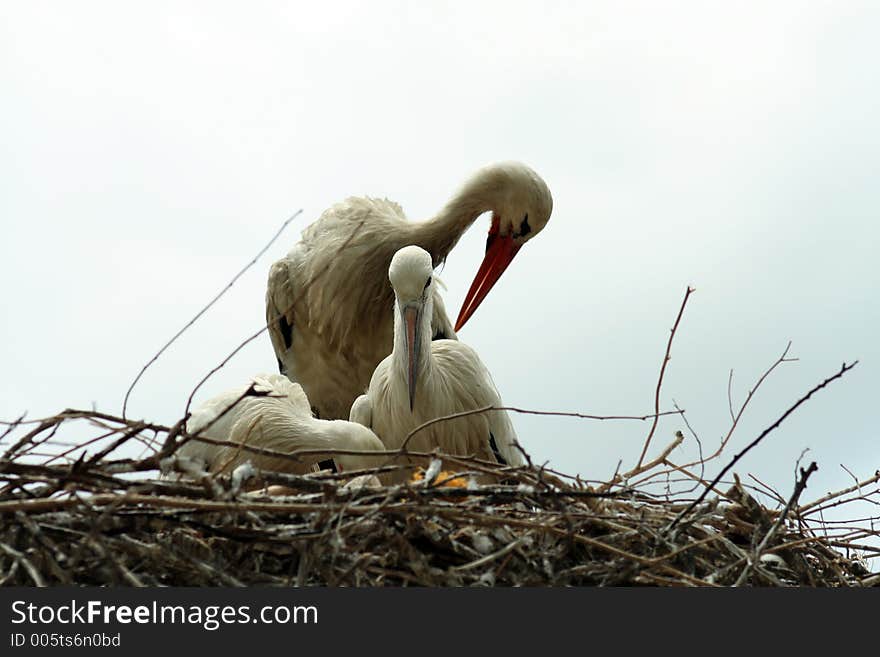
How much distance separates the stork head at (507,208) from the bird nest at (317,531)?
1.59m

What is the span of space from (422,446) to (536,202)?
919 mm

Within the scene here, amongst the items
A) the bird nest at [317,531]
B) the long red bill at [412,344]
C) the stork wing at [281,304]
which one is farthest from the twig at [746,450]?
the stork wing at [281,304]

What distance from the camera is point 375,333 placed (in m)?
3.93

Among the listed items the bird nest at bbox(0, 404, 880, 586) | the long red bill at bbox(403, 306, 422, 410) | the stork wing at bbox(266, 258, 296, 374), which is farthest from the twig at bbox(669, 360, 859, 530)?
the stork wing at bbox(266, 258, 296, 374)

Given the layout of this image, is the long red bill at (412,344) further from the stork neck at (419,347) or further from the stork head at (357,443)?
the stork head at (357,443)

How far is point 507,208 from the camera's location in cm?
370

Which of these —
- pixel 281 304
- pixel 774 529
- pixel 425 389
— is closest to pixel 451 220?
pixel 281 304

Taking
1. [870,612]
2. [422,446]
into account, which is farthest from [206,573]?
[422,446]

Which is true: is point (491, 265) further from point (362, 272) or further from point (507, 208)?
point (362, 272)

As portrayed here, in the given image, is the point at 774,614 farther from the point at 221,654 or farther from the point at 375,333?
the point at 375,333

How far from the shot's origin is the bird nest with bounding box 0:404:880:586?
1.78 m

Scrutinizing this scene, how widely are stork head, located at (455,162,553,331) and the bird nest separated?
1.59 meters

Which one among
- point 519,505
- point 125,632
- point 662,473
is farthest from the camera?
point 662,473

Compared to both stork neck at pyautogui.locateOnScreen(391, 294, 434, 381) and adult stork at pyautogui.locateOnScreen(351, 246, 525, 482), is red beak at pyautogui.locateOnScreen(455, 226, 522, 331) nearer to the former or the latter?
adult stork at pyautogui.locateOnScreen(351, 246, 525, 482)
